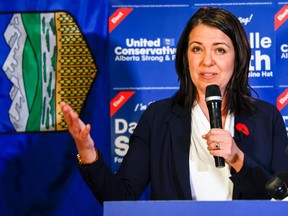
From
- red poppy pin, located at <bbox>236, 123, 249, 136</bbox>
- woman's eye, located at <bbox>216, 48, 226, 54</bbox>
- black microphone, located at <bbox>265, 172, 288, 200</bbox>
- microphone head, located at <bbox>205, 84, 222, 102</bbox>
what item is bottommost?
black microphone, located at <bbox>265, 172, 288, 200</bbox>

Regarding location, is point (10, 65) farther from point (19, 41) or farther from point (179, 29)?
point (179, 29)

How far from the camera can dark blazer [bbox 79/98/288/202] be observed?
5.85 ft

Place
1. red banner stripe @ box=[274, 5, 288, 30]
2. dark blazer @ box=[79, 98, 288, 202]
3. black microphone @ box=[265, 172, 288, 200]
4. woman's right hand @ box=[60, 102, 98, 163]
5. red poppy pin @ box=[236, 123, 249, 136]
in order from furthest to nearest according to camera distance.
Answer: red banner stripe @ box=[274, 5, 288, 30]
red poppy pin @ box=[236, 123, 249, 136]
dark blazer @ box=[79, 98, 288, 202]
woman's right hand @ box=[60, 102, 98, 163]
black microphone @ box=[265, 172, 288, 200]

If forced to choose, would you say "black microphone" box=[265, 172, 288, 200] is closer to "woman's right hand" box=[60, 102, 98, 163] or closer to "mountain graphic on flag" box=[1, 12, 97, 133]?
"woman's right hand" box=[60, 102, 98, 163]

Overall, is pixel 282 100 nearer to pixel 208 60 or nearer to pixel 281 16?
pixel 281 16

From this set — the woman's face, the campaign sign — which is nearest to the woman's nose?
the woman's face

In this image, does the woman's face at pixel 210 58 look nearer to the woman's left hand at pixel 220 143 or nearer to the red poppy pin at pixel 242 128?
the red poppy pin at pixel 242 128

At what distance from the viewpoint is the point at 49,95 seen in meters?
2.58

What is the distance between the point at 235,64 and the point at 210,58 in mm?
109

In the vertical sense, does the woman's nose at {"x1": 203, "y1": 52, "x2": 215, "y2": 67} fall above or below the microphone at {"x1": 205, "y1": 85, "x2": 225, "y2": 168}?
above

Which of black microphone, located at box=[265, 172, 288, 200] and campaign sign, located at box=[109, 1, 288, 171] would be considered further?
campaign sign, located at box=[109, 1, 288, 171]

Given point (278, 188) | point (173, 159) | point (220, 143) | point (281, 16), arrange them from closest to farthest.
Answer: point (278, 188) → point (220, 143) → point (173, 159) → point (281, 16)

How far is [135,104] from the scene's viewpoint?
2.58 metres

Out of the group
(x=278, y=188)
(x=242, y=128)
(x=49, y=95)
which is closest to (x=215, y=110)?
(x=242, y=128)
